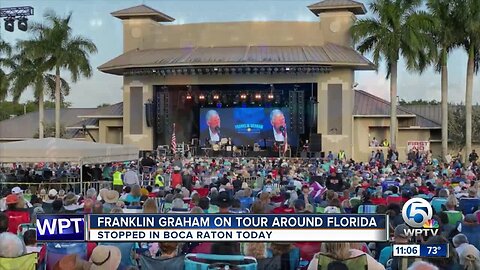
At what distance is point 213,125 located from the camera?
118 feet

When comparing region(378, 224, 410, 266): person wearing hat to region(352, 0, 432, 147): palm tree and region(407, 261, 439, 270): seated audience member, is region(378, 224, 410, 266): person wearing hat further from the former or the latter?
region(352, 0, 432, 147): palm tree

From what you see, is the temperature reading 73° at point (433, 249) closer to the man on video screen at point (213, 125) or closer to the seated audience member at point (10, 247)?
the seated audience member at point (10, 247)

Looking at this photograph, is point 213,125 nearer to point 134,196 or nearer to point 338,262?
point 134,196

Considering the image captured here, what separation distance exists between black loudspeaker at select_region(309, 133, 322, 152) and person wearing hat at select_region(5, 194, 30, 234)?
25687 mm

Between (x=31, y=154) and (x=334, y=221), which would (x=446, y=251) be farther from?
(x=31, y=154)

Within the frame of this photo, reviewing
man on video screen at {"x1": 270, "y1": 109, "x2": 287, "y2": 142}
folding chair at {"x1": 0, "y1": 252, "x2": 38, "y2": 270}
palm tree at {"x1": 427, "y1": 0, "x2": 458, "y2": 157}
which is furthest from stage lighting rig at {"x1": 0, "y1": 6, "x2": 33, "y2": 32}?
palm tree at {"x1": 427, "y1": 0, "x2": 458, "y2": 157}

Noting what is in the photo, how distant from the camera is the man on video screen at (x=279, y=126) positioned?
114ft

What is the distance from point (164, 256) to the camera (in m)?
6.05

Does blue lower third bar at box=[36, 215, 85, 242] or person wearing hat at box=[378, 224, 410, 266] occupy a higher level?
blue lower third bar at box=[36, 215, 85, 242]

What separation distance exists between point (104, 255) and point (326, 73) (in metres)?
30.9

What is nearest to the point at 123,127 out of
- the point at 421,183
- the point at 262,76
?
the point at 262,76

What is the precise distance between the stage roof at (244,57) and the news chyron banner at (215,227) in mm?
29105

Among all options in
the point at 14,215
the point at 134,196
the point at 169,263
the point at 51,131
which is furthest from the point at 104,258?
the point at 51,131

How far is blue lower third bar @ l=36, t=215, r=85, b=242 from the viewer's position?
Answer: 181 inches
